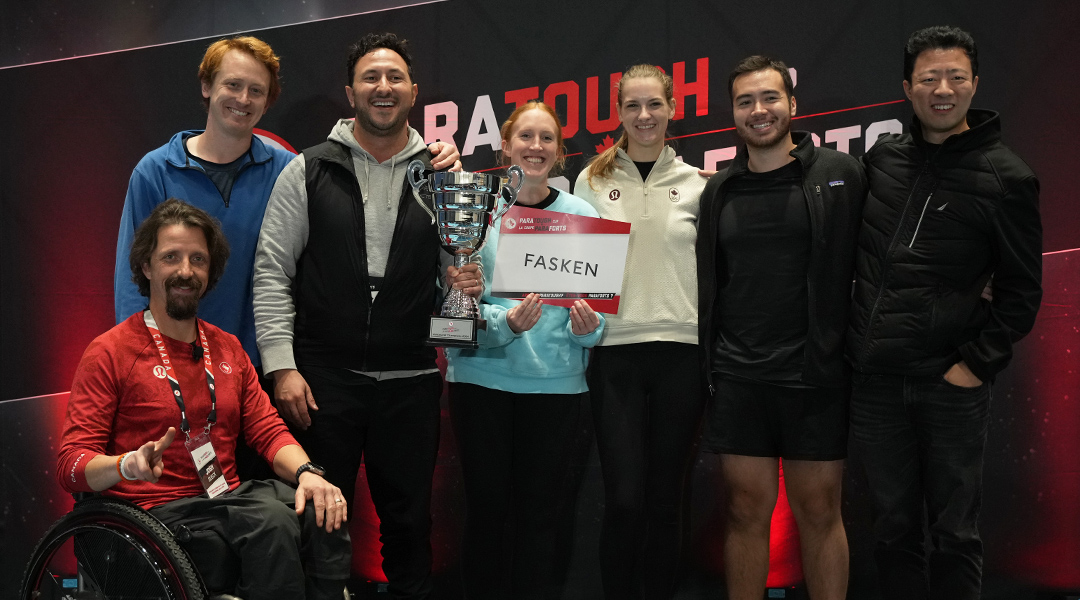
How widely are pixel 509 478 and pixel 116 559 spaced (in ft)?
4.23

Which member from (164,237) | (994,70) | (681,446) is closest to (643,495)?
(681,446)

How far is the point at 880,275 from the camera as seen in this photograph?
2742mm

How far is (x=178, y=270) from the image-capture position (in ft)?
7.85

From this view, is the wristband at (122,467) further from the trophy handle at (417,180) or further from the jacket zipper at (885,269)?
the jacket zipper at (885,269)

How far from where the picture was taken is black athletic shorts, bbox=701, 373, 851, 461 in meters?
2.79

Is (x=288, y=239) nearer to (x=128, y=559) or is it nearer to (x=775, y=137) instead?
(x=128, y=559)

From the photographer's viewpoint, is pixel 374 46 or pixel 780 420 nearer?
pixel 780 420

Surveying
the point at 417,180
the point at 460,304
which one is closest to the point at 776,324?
the point at 460,304

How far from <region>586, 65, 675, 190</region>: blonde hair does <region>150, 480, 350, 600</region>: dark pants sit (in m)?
1.67

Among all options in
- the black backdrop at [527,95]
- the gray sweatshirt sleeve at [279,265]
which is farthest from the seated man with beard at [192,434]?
the black backdrop at [527,95]

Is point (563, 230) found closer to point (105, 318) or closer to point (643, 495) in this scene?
point (643, 495)

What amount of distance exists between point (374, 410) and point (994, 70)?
305cm

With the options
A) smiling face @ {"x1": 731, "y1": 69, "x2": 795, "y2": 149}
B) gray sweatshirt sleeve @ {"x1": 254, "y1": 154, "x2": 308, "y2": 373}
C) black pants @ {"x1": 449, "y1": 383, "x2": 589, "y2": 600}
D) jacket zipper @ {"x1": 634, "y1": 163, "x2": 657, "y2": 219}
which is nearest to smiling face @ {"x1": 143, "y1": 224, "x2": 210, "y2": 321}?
gray sweatshirt sleeve @ {"x1": 254, "y1": 154, "x2": 308, "y2": 373}

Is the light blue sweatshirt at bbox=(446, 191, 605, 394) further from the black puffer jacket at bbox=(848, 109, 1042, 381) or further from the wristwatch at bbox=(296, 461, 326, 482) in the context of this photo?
the black puffer jacket at bbox=(848, 109, 1042, 381)
